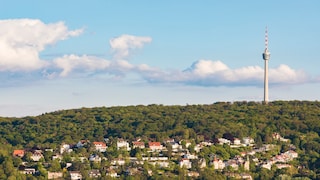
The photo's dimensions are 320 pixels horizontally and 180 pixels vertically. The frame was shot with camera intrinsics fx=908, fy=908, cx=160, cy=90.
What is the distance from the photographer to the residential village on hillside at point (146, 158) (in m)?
113

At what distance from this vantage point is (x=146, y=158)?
12469 cm

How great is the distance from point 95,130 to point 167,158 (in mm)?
32379

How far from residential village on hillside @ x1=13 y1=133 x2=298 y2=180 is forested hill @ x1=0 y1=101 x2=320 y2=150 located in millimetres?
4347

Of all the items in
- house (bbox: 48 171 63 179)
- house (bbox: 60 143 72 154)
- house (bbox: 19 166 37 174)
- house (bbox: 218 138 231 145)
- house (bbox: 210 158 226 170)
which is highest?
house (bbox: 218 138 231 145)

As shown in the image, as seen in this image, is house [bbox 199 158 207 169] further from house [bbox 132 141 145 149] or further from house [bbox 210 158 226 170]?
house [bbox 132 141 145 149]

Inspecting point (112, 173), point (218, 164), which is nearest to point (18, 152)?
point (112, 173)

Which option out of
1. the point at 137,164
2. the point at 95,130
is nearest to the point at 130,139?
the point at 95,130

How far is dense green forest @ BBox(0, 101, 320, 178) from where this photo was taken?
469 ft

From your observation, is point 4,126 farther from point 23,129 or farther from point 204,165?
point 204,165

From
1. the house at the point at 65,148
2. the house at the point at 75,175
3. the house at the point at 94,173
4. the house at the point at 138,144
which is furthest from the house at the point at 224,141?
the house at the point at 75,175

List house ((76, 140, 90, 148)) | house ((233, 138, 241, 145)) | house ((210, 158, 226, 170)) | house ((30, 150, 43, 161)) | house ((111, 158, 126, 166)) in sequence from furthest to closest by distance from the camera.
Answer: house ((233, 138, 241, 145)) → house ((76, 140, 90, 148)) → house ((30, 150, 43, 161)) → house ((210, 158, 226, 170)) → house ((111, 158, 126, 166))

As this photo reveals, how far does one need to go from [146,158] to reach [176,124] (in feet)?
98.1

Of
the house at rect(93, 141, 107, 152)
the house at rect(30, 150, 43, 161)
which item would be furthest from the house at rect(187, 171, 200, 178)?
the house at rect(30, 150, 43, 161)

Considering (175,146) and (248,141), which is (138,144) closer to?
(175,146)
